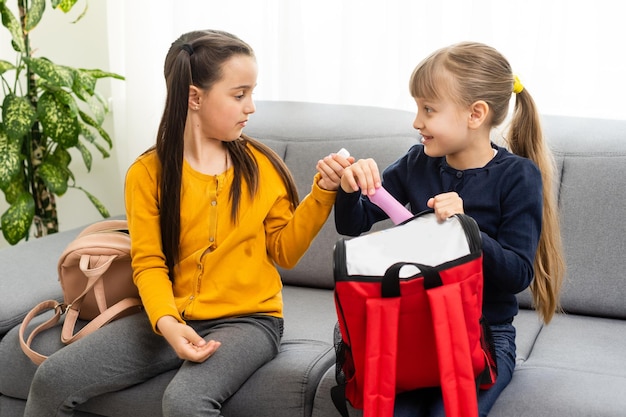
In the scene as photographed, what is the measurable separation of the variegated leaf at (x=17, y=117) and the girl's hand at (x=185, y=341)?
51.7 inches

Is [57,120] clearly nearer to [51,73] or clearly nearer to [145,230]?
[51,73]

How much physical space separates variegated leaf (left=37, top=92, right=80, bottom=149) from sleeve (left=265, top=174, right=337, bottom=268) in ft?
3.94

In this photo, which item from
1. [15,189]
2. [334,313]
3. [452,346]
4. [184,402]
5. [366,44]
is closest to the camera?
[452,346]

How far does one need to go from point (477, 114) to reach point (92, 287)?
0.93 meters

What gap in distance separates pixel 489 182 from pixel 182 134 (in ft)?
2.16

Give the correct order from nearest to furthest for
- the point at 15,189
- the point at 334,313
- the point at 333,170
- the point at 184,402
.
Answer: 1. the point at 184,402
2. the point at 333,170
3. the point at 334,313
4. the point at 15,189

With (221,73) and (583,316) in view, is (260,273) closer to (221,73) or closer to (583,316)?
(221,73)

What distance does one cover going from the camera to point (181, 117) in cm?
179

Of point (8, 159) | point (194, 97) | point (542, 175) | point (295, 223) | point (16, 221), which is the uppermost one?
point (194, 97)

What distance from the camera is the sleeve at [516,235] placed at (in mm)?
1548

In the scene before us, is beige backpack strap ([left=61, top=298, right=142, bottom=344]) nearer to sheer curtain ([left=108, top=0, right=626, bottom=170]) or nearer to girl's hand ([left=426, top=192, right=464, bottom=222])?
girl's hand ([left=426, top=192, right=464, bottom=222])

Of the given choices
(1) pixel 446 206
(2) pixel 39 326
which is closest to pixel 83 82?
(2) pixel 39 326

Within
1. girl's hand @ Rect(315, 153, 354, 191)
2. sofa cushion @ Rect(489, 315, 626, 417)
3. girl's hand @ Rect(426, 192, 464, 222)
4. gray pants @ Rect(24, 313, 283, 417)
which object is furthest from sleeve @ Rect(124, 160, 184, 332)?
sofa cushion @ Rect(489, 315, 626, 417)

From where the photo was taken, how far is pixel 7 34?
3.36 metres
